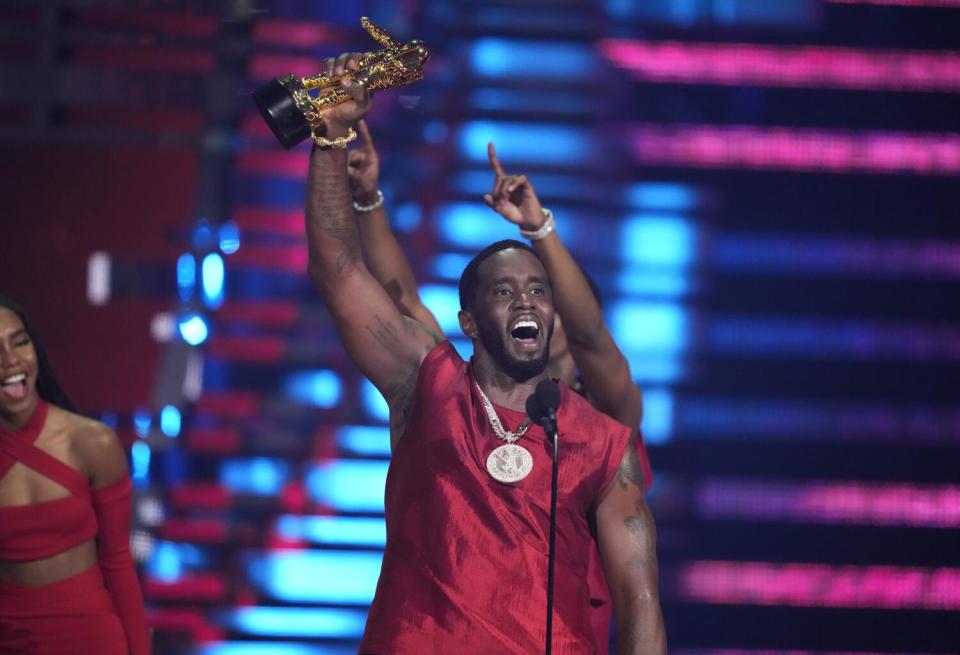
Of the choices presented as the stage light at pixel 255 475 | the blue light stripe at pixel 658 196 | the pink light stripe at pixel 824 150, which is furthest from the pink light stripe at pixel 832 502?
the stage light at pixel 255 475

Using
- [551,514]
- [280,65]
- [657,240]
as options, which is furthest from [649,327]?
[551,514]

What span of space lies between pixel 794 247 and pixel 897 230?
0.43 metres

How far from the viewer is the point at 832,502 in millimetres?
4996

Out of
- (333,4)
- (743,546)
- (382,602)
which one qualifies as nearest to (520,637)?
(382,602)

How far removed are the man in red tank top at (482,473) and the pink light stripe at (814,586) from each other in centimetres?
225

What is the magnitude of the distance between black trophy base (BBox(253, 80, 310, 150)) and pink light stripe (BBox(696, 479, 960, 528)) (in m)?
2.85

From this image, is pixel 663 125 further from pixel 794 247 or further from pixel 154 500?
pixel 154 500

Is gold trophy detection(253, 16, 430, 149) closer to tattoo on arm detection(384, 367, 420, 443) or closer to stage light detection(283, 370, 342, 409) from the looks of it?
tattoo on arm detection(384, 367, 420, 443)

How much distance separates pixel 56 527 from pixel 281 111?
1457mm

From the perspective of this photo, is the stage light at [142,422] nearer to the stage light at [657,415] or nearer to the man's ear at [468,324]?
the stage light at [657,415]

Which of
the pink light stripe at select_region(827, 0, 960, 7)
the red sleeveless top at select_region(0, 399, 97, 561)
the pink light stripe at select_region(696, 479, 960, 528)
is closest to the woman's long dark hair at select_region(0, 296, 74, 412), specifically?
the red sleeveless top at select_region(0, 399, 97, 561)

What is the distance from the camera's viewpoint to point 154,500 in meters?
4.98

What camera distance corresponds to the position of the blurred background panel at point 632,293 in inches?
196

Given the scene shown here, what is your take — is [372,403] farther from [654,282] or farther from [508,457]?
[508,457]
